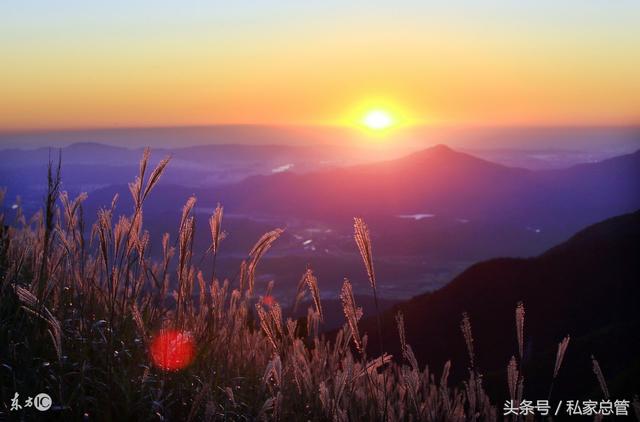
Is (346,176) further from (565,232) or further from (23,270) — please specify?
(23,270)

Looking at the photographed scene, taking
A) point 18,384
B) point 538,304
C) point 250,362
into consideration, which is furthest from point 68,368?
point 538,304

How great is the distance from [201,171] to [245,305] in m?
196

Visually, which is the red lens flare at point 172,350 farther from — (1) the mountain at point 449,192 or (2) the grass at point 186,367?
(1) the mountain at point 449,192

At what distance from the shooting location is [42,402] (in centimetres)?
274

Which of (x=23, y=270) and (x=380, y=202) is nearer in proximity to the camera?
(x=23, y=270)

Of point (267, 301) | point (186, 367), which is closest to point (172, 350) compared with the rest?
point (186, 367)

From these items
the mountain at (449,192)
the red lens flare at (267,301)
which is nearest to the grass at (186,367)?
the red lens flare at (267,301)

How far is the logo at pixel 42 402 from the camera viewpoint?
2.70 metres

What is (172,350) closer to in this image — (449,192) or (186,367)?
(186,367)

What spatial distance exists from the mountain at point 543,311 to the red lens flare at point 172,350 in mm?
3301

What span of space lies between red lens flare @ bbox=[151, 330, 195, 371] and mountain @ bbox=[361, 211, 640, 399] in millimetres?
3301

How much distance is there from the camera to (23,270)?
17.0 ft

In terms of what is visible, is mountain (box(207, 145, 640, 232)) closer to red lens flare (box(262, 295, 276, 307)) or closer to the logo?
red lens flare (box(262, 295, 276, 307))

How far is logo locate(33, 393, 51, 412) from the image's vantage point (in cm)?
270
